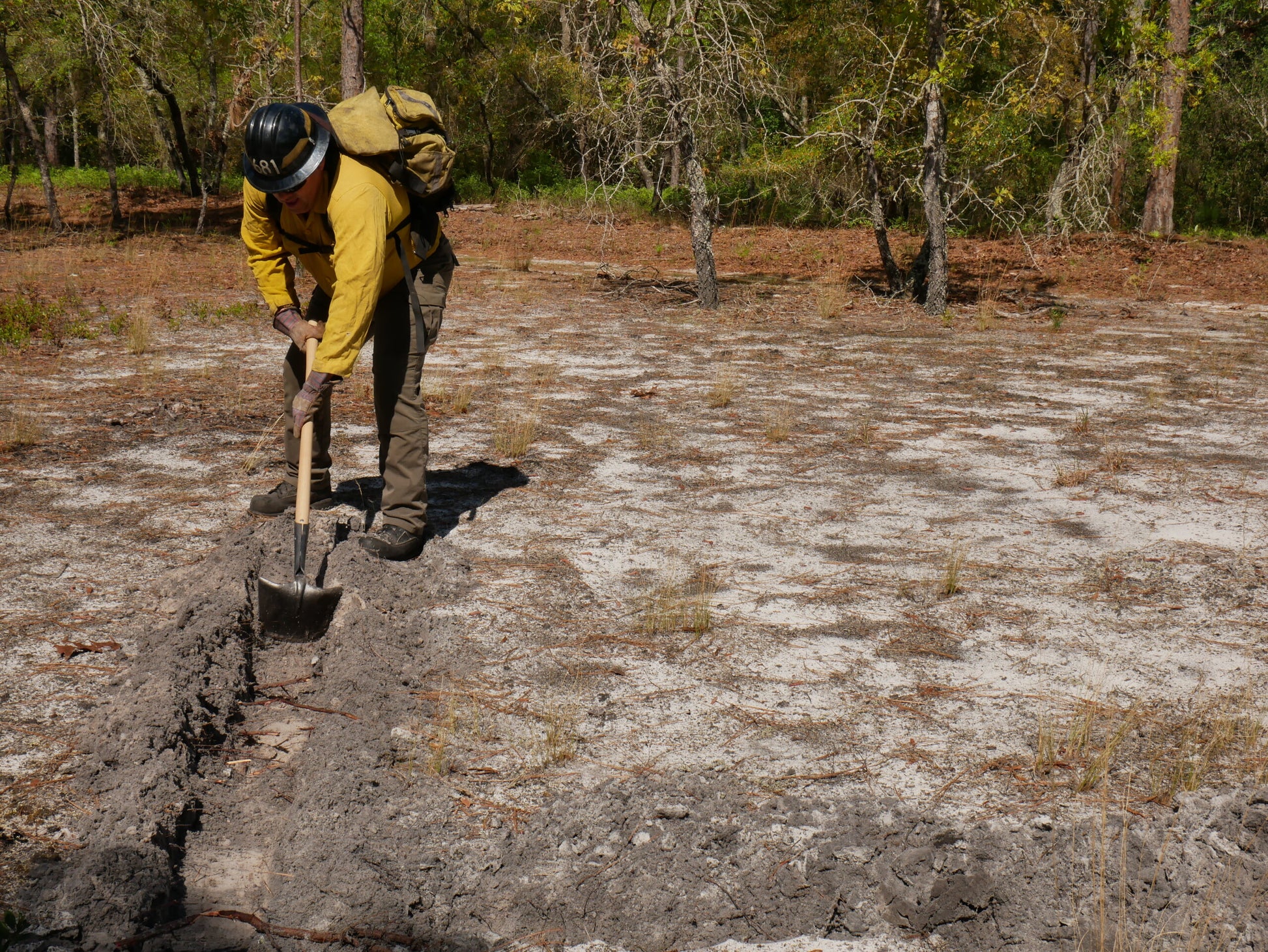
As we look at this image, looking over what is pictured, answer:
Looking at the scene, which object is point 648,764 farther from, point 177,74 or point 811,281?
point 177,74

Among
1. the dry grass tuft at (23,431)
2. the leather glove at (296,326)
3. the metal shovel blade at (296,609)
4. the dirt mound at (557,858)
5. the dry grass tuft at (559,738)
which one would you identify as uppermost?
the leather glove at (296,326)

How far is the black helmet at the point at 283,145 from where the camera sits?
4008mm

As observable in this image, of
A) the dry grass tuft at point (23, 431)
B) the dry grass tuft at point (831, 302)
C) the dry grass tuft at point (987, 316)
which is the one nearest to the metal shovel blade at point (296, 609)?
the dry grass tuft at point (23, 431)

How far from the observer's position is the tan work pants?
4.89m

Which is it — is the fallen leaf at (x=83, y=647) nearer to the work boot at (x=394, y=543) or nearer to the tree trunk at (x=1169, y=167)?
the work boot at (x=394, y=543)

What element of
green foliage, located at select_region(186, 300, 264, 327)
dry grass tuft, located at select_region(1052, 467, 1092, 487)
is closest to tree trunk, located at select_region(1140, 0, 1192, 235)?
dry grass tuft, located at select_region(1052, 467, 1092, 487)

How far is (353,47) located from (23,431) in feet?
36.8

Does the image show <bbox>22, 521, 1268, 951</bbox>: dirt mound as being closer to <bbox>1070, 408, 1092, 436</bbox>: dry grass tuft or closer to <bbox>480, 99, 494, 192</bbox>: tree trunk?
<bbox>1070, 408, 1092, 436</bbox>: dry grass tuft

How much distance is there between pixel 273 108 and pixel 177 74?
76.8 feet

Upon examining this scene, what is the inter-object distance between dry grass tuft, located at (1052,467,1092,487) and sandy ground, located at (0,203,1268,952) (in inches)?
0.8

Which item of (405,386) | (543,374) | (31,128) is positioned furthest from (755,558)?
(31,128)

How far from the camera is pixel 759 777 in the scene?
3.33 metres

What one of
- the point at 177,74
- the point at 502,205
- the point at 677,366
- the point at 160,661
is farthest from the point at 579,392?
the point at 177,74

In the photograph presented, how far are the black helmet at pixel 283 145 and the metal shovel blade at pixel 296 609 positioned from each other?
5.24 feet
